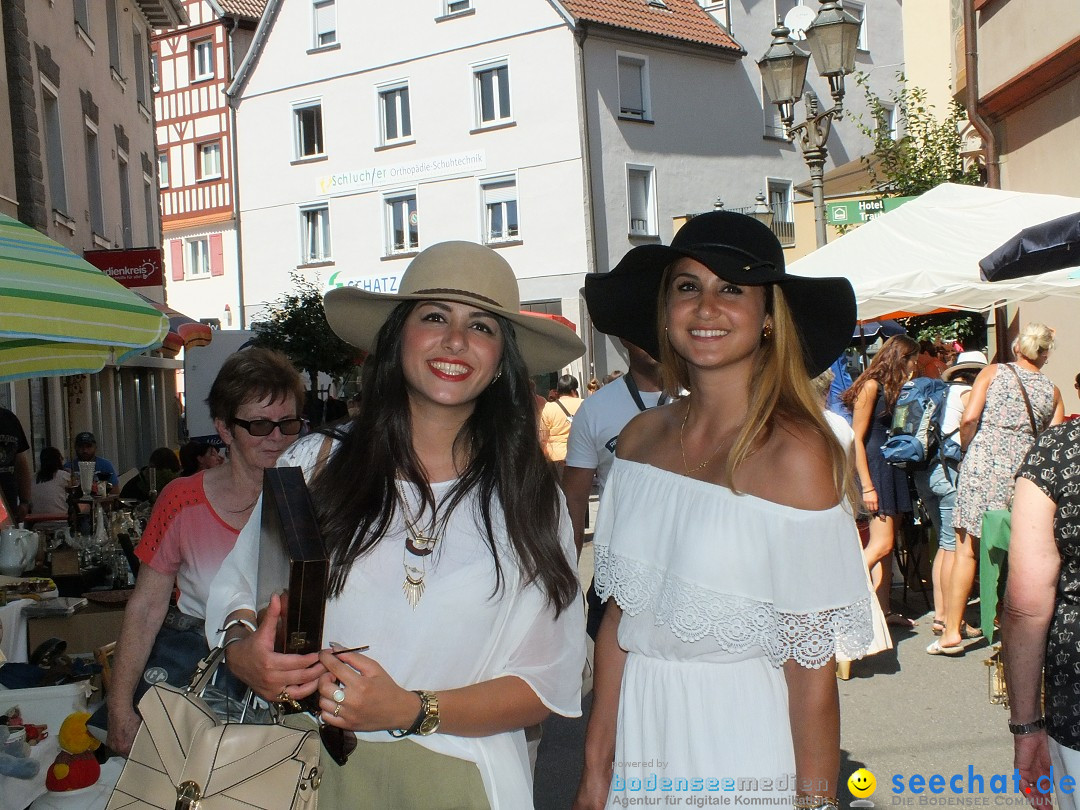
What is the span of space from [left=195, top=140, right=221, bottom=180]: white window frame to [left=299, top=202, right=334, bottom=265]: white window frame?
475 inches

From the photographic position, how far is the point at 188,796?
6.81ft

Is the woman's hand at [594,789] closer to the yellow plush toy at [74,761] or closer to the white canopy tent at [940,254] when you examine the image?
the yellow plush toy at [74,761]

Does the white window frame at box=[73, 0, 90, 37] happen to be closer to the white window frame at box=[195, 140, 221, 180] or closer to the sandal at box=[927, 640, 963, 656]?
the sandal at box=[927, 640, 963, 656]

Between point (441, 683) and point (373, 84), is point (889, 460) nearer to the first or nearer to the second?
point (441, 683)

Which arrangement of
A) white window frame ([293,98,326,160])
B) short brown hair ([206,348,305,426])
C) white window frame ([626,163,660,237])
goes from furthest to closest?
white window frame ([293,98,326,160]) < white window frame ([626,163,660,237]) < short brown hair ([206,348,305,426])

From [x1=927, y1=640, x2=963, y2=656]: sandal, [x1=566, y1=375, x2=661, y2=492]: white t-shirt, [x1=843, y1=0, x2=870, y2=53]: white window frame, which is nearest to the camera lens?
[x1=566, y1=375, x2=661, y2=492]: white t-shirt

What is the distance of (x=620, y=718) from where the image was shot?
101 inches

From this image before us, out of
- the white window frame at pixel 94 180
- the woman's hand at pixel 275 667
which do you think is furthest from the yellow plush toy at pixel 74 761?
the white window frame at pixel 94 180

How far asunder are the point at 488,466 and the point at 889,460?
5.84 metres

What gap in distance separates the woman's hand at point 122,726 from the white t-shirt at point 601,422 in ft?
7.57

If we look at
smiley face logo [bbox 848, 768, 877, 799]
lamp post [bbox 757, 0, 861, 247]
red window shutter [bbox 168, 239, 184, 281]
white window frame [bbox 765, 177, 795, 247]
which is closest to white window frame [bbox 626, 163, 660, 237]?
white window frame [bbox 765, 177, 795, 247]

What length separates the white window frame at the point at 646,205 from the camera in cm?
2927

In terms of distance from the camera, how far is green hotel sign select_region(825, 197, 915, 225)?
32.8ft

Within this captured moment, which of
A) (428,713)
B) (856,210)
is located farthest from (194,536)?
(856,210)
